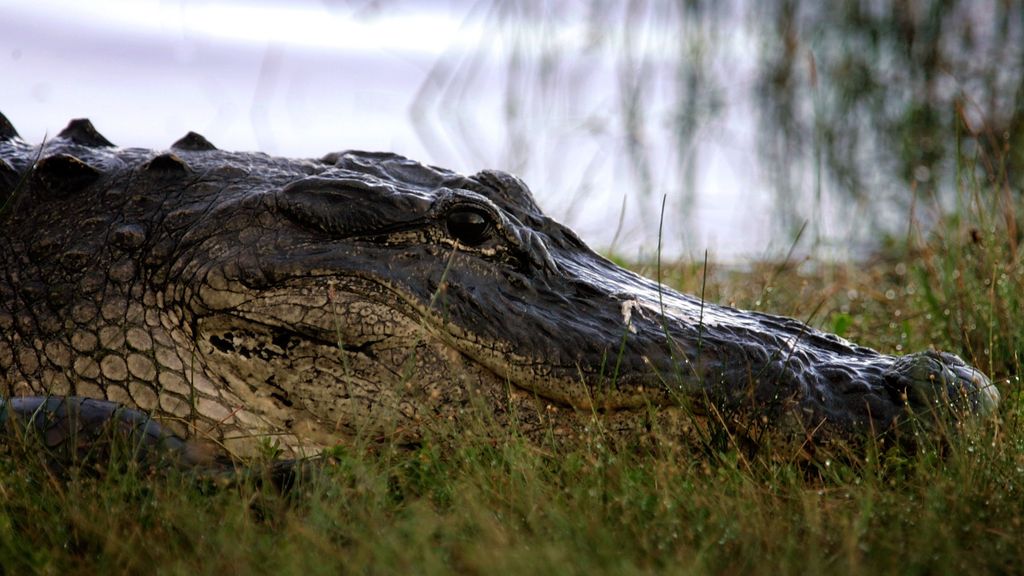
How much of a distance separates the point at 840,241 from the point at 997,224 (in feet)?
6.17

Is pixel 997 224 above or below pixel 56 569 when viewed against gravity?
above

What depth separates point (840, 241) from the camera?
703cm

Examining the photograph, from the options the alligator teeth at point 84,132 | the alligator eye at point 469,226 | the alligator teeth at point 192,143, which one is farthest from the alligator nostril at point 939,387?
the alligator teeth at point 84,132

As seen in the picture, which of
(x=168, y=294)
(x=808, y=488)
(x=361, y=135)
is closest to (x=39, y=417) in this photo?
(x=168, y=294)

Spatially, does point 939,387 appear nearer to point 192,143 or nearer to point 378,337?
point 378,337

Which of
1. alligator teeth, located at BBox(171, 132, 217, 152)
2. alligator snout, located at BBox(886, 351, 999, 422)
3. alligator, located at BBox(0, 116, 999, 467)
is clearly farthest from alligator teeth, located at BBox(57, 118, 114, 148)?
alligator snout, located at BBox(886, 351, 999, 422)

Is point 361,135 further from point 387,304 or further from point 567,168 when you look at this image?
point 387,304

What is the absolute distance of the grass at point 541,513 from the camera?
220 cm

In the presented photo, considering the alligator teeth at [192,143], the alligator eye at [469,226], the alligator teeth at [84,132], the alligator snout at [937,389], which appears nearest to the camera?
the alligator snout at [937,389]

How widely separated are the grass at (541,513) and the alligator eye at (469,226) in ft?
1.79

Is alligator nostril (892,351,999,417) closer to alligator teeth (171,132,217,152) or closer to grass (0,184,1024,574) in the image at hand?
grass (0,184,1024,574)

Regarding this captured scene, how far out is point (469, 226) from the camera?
3084mm

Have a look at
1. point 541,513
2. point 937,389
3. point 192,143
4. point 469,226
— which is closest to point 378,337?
point 469,226

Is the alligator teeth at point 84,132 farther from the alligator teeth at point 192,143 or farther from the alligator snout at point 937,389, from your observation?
the alligator snout at point 937,389
